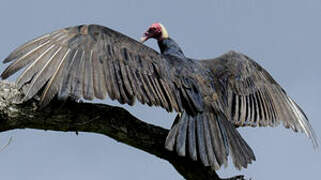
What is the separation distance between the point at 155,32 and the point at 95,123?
2498 mm

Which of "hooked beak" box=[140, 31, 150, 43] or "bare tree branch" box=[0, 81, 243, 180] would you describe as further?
"hooked beak" box=[140, 31, 150, 43]

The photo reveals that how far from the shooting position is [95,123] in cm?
366

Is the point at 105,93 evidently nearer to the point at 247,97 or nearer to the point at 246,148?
the point at 246,148

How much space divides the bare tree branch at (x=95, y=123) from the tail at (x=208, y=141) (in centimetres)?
13

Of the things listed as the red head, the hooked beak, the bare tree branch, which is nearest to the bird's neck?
the red head

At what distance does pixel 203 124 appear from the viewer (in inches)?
157

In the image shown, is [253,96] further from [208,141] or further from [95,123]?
[95,123]

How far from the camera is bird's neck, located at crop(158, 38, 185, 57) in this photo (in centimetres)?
482

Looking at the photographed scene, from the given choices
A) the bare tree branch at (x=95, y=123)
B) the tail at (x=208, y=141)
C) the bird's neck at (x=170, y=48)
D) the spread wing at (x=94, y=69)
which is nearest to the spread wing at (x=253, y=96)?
the bird's neck at (x=170, y=48)

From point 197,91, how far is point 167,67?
274mm

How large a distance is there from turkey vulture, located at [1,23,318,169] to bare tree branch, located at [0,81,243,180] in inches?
3.3

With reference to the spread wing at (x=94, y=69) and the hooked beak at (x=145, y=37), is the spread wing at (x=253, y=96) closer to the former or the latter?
the spread wing at (x=94, y=69)

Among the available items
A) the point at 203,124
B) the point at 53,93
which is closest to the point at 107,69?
the point at 53,93

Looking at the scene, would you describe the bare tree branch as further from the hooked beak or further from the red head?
the hooked beak
